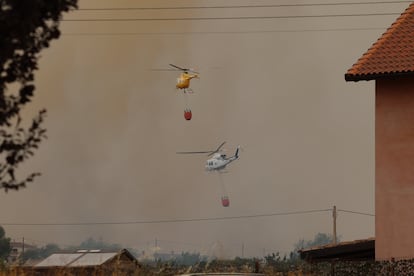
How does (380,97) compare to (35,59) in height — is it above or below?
above

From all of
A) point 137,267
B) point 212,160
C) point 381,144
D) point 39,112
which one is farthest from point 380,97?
point 212,160

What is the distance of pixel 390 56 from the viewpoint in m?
29.5

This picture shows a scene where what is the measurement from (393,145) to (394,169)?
78cm

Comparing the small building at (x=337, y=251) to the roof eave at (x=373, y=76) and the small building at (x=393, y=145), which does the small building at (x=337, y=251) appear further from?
the roof eave at (x=373, y=76)

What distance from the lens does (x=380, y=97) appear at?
2991 centimetres

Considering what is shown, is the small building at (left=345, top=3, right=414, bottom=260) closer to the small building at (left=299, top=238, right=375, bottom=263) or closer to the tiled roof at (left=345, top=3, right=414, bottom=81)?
the tiled roof at (left=345, top=3, right=414, bottom=81)

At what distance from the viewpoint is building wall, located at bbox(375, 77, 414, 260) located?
28.9 metres

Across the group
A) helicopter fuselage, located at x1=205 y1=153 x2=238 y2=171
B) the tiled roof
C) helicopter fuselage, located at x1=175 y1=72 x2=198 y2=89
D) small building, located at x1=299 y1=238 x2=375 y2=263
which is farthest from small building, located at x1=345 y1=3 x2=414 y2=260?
helicopter fuselage, located at x1=205 y1=153 x2=238 y2=171

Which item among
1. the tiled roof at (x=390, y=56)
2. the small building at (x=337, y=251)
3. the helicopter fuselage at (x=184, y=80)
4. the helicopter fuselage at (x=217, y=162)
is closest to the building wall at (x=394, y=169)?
the tiled roof at (x=390, y=56)

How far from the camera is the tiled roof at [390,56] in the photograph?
28.8 m

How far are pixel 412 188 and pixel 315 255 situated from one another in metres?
3.96

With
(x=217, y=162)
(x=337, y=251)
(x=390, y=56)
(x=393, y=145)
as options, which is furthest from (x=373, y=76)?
(x=217, y=162)

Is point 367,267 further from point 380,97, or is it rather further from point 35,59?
point 35,59

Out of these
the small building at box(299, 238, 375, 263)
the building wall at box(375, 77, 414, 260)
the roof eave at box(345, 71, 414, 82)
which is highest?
the roof eave at box(345, 71, 414, 82)
